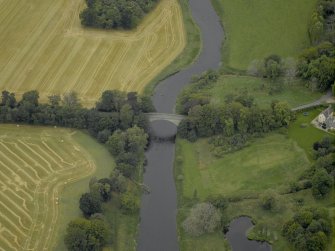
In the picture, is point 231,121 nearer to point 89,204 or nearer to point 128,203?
point 128,203

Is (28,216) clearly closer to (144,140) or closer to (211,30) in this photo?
(144,140)

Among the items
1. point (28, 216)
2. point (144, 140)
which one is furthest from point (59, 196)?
point (144, 140)

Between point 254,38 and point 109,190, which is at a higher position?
point 254,38

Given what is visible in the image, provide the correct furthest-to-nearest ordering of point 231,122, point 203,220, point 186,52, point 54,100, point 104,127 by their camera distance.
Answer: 1. point 186,52
2. point 54,100
3. point 104,127
4. point 231,122
5. point 203,220

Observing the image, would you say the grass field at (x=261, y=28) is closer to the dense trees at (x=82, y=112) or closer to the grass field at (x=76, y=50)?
the grass field at (x=76, y=50)

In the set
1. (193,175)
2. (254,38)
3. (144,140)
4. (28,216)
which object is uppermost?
(254,38)

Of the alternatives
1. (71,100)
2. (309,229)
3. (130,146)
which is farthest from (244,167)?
(71,100)
